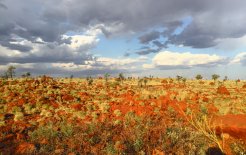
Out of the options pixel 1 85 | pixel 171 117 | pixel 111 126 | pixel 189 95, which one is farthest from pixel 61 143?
pixel 1 85

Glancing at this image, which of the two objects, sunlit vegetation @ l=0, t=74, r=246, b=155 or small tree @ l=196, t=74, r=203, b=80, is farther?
small tree @ l=196, t=74, r=203, b=80

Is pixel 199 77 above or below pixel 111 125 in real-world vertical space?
above

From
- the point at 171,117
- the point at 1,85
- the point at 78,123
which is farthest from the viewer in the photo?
the point at 1,85

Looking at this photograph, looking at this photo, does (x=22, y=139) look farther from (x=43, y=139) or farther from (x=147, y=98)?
(x=147, y=98)

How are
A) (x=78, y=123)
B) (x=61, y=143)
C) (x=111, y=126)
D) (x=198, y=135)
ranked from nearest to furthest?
(x=61, y=143)
(x=198, y=135)
(x=111, y=126)
(x=78, y=123)

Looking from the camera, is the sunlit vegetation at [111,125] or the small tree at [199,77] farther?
the small tree at [199,77]

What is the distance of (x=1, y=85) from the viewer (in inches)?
1403

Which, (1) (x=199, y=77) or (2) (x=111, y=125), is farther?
(1) (x=199, y=77)

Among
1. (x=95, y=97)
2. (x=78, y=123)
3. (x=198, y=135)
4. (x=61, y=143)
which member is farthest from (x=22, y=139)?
(x=95, y=97)

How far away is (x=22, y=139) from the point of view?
16.8 metres

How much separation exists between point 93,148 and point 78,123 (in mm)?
6978

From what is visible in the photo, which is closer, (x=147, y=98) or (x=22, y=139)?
(x=22, y=139)

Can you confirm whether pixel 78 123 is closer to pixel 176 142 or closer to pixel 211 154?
pixel 176 142

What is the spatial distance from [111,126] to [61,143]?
4.83 meters
